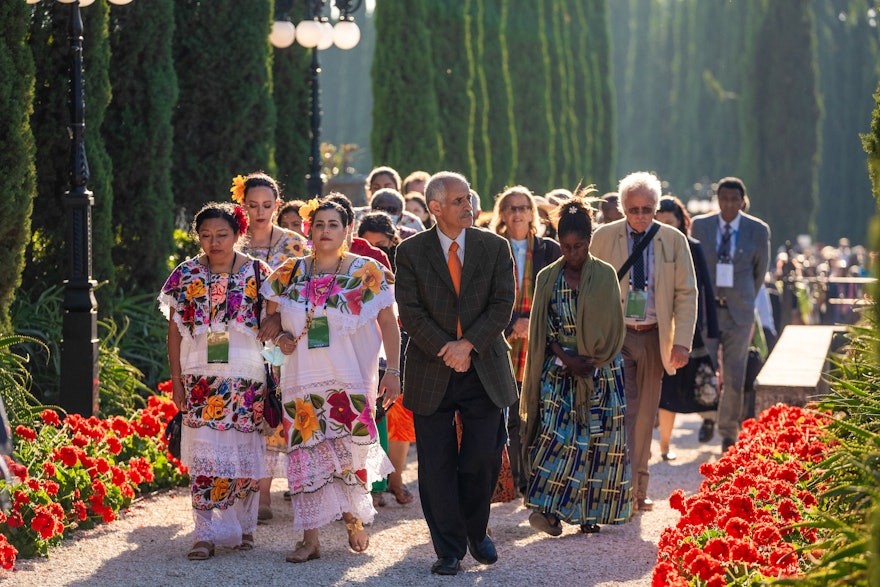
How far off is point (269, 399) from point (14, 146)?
361 cm

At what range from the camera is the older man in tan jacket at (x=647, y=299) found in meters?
9.44

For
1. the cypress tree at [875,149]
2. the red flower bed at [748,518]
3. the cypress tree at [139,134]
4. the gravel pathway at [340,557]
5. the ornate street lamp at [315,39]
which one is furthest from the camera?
the ornate street lamp at [315,39]

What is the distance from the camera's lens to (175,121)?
638 inches

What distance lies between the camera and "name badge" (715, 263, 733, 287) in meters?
12.4

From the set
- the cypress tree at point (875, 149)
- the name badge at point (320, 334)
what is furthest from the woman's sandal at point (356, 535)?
the cypress tree at point (875, 149)

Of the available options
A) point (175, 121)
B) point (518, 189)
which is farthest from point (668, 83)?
point (518, 189)

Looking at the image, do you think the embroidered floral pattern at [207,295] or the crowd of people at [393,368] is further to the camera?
the embroidered floral pattern at [207,295]

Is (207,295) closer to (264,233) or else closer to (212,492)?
(212,492)

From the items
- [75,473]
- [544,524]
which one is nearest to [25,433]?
[75,473]

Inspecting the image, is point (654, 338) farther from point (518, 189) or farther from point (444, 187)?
point (444, 187)

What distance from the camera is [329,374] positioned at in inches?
311

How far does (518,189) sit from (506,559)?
312 centimetres

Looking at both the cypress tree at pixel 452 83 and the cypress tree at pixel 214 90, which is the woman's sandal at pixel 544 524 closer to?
the cypress tree at pixel 214 90

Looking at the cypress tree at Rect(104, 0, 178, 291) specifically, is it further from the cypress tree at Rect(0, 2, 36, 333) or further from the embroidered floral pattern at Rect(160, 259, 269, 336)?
the embroidered floral pattern at Rect(160, 259, 269, 336)
